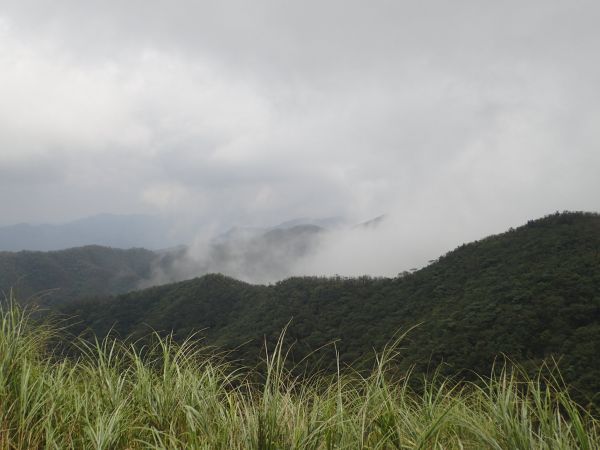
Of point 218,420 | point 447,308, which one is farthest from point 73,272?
point 218,420

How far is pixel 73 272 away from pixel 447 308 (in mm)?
140818

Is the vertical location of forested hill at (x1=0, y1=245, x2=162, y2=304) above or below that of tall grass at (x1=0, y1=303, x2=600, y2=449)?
above

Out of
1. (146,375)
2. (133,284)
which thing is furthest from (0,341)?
(133,284)

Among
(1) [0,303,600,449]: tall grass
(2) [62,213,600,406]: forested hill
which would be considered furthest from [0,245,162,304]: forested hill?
(1) [0,303,600,449]: tall grass

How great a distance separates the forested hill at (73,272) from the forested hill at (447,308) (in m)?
59.8

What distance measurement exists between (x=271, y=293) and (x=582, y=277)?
42.7 meters

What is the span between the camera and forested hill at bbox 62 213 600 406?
27.1 meters

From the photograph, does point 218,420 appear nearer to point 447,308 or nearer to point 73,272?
point 447,308

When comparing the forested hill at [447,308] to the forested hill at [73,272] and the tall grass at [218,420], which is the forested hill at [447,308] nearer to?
the tall grass at [218,420]

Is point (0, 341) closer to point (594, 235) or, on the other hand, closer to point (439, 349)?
point (439, 349)

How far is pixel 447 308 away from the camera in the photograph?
37.5 metres

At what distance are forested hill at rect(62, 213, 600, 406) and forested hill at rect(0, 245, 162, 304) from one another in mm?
59802

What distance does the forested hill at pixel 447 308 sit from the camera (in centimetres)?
2714

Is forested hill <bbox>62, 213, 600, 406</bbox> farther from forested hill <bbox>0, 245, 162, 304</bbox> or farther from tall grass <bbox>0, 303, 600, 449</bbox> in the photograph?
forested hill <bbox>0, 245, 162, 304</bbox>
